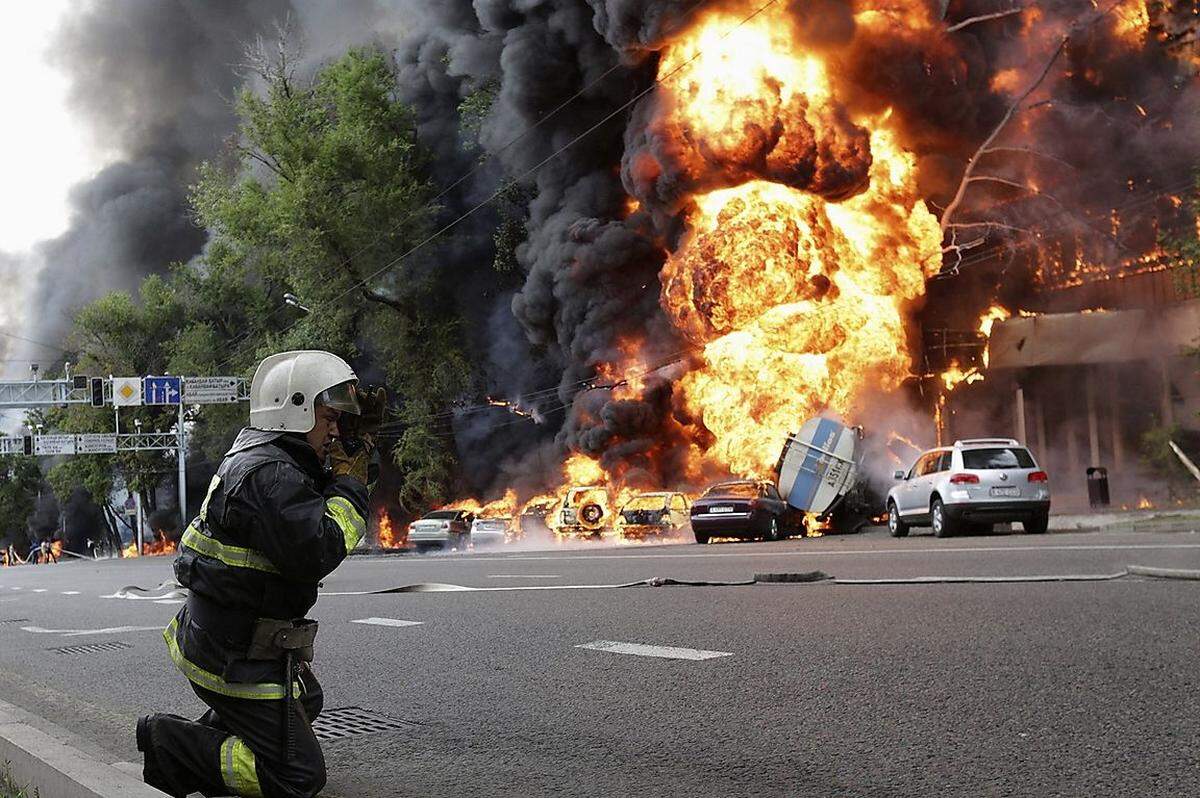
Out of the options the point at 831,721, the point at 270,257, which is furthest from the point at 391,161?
the point at 831,721

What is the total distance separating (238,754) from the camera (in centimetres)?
Answer: 402

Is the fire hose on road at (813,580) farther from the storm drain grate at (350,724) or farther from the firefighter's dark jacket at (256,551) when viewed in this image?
the firefighter's dark jacket at (256,551)

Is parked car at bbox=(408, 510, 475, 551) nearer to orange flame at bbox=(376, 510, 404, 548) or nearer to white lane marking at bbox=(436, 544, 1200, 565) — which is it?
orange flame at bbox=(376, 510, 404, 548)

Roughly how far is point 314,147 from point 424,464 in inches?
556

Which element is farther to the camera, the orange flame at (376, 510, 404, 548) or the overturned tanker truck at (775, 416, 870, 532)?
the orange flame at (376, 510, 404, 548)

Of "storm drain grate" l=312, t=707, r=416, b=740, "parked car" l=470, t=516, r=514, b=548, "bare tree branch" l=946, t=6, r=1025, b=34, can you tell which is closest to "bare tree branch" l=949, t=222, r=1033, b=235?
"bare tree branch" l=946, t=6, r=1025, b=34

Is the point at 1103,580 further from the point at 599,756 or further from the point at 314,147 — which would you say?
the point at 314,147

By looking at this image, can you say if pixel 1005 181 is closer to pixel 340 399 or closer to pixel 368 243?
pixel 368 243

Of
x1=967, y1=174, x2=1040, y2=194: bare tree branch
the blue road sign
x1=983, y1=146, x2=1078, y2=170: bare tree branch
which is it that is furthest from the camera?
the blue road sign

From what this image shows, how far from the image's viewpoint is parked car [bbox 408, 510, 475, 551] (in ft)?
120

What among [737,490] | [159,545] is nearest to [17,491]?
[159,545]

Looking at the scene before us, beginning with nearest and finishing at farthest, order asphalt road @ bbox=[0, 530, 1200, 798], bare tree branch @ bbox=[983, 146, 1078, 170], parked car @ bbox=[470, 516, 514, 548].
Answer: asphalt road @ bbox=[0, 530, 1200, 798] → bare tree branch @ bbox=[983, 146, 1078, 170] → parked car @ bbox=[470, 516, 514, 548]

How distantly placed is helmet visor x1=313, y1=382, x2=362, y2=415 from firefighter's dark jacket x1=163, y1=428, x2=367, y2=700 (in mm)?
162

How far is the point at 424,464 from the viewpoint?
153ft
